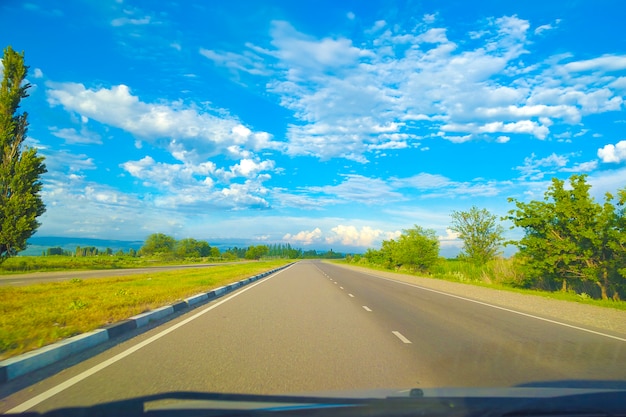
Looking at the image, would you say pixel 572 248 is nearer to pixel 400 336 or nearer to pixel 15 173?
pixel 400 336

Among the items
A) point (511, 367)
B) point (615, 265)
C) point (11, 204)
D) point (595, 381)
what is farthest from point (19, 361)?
point (11, 204)

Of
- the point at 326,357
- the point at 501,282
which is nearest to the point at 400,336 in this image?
the point at 326,357

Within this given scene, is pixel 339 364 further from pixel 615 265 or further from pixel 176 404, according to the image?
pixel 615 265

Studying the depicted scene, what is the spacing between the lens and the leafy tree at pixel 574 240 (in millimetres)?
20641

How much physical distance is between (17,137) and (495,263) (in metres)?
35.6

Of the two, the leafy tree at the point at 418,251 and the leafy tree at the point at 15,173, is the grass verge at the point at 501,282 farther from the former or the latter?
the leafy tree at the point at 15,173

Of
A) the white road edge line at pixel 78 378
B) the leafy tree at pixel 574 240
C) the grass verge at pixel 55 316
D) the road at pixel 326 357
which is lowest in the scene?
the white road edge line at pixel 78 378

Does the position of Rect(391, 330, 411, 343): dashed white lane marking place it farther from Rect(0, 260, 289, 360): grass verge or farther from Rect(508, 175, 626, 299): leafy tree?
Rect(508, 175, 626, 299): leafy tree

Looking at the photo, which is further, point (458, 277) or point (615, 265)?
point (458, 277)

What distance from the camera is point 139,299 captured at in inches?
555

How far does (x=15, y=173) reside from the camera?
3081cm

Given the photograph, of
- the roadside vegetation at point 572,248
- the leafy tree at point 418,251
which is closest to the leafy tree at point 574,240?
the roadside vegetation at point 572,248

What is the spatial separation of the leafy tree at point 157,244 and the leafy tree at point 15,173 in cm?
12145

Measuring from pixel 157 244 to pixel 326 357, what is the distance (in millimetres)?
158739
